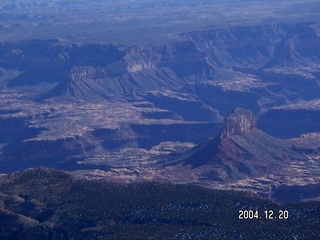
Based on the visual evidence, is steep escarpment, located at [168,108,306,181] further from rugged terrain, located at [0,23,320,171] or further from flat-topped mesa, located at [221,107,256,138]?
rugged terrain, located at [0,23,320,171]

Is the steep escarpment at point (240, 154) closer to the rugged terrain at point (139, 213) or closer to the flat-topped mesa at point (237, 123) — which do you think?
the flat-topped mesa at point (237, 123)

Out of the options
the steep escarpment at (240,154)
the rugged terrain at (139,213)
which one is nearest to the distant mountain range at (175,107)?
the steep escarpment at (240,154)

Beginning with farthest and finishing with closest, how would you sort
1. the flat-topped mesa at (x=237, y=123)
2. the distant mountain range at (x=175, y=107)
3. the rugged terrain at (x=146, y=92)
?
1. the rugged terrain at (x=146, y=92)
2. the flat-topped mesa at (x=237, y=123)
3. the distant mountain range at (x=175, y=107)

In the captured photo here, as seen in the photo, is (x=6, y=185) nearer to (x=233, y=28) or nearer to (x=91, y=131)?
(x=91, y=131)

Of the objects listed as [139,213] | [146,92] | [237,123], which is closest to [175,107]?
[146,92]

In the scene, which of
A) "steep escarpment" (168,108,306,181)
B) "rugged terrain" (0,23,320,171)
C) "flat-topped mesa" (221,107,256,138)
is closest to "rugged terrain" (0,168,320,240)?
"steep escarpment" (168,108,306,181)

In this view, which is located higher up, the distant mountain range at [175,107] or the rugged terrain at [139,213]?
the rugged terrain at [139,213]
